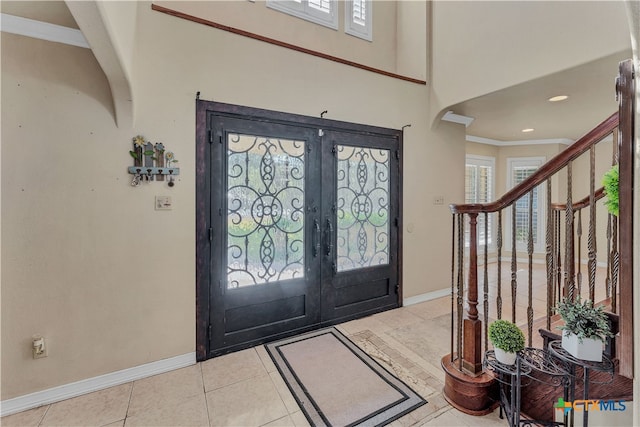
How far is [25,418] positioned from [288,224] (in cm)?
→ 218

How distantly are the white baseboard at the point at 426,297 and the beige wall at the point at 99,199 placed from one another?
243cm

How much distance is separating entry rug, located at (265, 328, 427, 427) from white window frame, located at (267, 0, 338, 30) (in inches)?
150

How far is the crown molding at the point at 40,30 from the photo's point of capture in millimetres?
1775

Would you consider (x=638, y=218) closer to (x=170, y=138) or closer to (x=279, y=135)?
(x=279, y=135)

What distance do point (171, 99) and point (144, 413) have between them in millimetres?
2230

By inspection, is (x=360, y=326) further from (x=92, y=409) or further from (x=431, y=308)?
(x=92, y=409)

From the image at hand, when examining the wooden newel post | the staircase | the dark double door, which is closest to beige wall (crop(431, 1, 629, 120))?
the dark double door

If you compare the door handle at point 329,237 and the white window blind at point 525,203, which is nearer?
the door handle at point 329,237

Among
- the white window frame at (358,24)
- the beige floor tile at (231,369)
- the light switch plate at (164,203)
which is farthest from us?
the white window frame at (358,24)

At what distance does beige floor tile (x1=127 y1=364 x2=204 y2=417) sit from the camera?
1.85 metres

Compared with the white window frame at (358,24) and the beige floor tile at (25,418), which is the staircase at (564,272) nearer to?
the beige floor tile at (25,418)

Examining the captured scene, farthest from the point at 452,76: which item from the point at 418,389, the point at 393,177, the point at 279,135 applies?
the point at 418,389

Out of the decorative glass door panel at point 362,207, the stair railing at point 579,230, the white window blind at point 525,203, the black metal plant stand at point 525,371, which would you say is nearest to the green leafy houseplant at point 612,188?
the stair railing at point 579,230

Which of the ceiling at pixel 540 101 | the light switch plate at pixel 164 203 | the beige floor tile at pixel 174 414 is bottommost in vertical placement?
the beige floor tile at pixel 174 414
